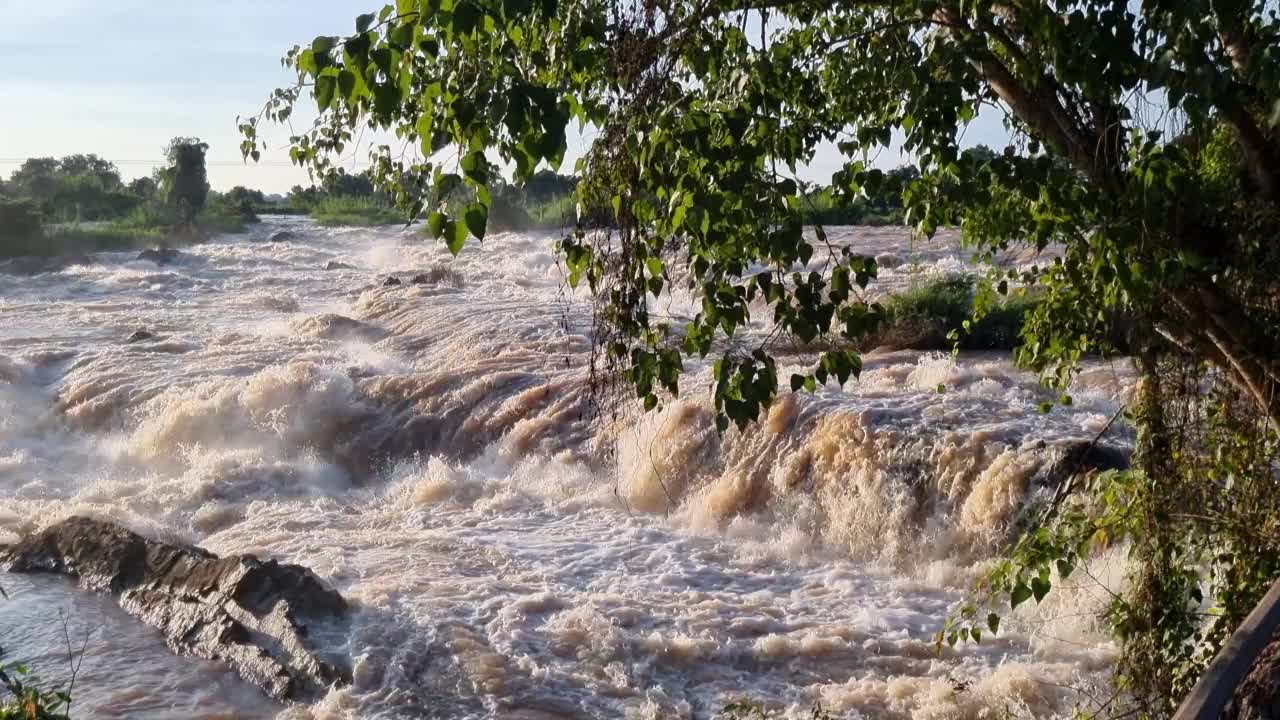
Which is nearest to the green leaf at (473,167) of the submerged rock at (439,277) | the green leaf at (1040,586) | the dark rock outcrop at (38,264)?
the green leaf at (1040,586)

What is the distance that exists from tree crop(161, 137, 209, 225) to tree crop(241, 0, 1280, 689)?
42663 millimetres

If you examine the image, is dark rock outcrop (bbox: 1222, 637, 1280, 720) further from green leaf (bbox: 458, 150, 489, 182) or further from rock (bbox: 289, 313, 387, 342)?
rock (bbox: 289, 313, 387, 342)

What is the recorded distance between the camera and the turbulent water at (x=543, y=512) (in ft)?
23.3

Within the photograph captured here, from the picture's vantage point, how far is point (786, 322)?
2.59m

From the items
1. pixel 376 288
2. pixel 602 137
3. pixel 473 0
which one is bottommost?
pixel 376 288

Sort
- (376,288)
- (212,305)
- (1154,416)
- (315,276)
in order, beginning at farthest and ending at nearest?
(315,276) < (212,305) < (376,288) < (1154,416)

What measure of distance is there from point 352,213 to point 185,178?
6.17 m

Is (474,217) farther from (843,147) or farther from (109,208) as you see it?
(109,208)

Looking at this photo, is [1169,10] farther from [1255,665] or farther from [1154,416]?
[1154,416]

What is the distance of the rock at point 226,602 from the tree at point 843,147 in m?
3.73

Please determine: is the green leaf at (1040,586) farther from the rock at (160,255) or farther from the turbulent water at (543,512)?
the rock at (160,255)

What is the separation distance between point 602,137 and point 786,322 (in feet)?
2.24

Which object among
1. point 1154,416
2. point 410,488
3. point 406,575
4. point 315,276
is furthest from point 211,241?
point 1154,416

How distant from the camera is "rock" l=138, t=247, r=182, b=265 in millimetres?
32594
